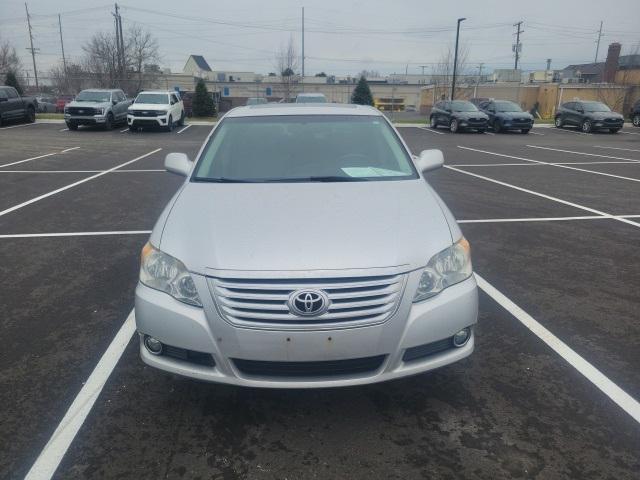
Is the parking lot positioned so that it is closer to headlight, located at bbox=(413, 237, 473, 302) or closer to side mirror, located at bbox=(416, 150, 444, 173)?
headlight, located at bbox=(413, 237, 473, 302)

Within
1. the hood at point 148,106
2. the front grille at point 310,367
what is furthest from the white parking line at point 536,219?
the hood at point 148,106

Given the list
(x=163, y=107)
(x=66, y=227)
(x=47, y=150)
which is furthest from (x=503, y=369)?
(x=163, y=107)

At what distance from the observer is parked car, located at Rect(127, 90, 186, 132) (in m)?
23.5

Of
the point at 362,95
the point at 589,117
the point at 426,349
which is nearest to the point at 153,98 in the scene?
the point at 362,95

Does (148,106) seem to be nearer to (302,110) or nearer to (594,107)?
(302,110)

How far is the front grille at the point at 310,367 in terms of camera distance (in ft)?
8.46

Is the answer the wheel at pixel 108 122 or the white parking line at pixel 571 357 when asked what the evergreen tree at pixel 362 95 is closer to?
the wheel at pixel 108 122

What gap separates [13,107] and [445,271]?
2803cm

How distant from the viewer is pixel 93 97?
2402 cm

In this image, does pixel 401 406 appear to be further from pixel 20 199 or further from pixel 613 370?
pixel 20 199

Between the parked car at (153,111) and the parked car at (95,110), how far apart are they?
96 centimetres

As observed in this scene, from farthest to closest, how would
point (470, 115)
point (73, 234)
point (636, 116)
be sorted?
point (636, 116), point (470, 115), point (73, 234)

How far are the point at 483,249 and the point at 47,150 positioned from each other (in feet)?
48.1

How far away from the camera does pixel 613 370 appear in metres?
3.41
